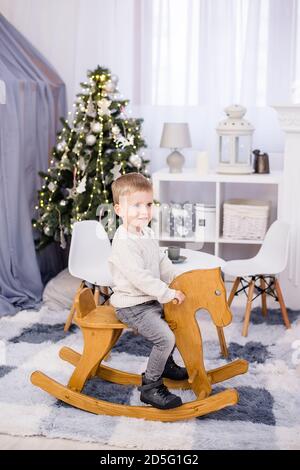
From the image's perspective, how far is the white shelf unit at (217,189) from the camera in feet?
15.1

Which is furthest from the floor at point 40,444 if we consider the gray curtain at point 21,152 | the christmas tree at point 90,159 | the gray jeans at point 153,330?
the christmas tree at point 90,159

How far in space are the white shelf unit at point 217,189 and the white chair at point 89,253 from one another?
2.17ft

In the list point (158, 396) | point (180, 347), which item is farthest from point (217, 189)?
point (158, 396)

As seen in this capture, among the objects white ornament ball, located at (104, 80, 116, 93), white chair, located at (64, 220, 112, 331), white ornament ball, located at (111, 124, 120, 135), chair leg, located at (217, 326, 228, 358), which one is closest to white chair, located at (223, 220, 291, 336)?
chair leg, located at (217, 326, 228, 358)

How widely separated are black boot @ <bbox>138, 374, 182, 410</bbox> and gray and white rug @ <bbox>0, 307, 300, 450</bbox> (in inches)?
2.9

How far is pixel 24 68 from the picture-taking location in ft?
15.5

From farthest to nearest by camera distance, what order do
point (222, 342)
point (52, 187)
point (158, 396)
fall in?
point (52, 187), point (222, 342), point (158, 396)

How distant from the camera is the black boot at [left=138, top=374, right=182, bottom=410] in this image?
9.00ft

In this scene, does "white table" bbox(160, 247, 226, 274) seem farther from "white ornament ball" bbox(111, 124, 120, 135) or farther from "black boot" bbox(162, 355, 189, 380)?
"white ornament ball" bbox(111, 124, 120, 135)

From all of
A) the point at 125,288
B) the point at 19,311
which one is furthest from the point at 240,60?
the point at 125,288

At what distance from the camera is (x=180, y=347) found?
2.83 meters

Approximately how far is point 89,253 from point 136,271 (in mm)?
1291

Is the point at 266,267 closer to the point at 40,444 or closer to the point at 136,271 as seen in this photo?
the point at 136,271

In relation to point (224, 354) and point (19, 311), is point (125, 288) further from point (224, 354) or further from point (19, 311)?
point (19, 311)
